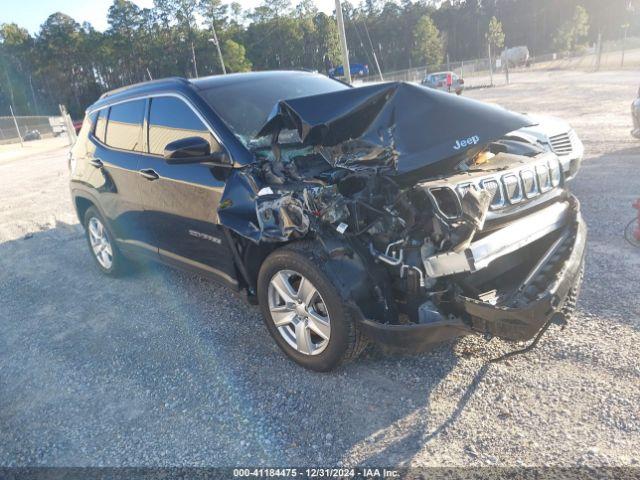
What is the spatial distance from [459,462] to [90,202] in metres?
4.59

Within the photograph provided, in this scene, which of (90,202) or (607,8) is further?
(607,8)

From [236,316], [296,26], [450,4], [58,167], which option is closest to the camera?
[236,316]

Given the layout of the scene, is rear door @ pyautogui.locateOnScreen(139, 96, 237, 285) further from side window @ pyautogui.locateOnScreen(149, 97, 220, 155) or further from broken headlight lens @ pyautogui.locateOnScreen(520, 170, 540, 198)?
broken headlight lens @ pyautogui.locateOnScreen(520, 170, 540, 198)

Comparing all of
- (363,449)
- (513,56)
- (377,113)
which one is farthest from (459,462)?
(513,56)

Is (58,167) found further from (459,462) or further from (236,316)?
(459,462)

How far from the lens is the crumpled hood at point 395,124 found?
2887 millimetres

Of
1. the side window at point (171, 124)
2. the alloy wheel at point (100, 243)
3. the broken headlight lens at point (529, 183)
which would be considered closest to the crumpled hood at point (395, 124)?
the broken headlight lens at point (529, 183)

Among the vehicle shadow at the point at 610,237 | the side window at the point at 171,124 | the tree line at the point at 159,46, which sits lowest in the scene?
the vehicle shadow at the point at 610,237

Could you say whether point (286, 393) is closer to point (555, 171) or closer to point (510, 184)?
point (510, 184)

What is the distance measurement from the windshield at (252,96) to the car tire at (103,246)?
207 centimetres

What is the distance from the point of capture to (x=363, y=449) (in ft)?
8.33

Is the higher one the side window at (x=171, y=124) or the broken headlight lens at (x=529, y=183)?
the side window at (x=171, y=124)

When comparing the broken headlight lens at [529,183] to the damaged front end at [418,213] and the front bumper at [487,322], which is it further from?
the front bumper at [487,322]

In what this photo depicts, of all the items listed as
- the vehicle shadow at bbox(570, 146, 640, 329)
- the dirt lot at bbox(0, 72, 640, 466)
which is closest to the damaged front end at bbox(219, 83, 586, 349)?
the dirt lot at bbox(0, 72, 640, 466)
